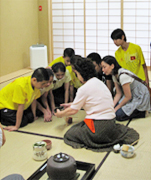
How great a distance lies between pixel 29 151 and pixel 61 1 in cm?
510

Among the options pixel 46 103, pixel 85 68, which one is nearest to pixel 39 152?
pixel 85 68

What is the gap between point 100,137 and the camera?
9.04 feet

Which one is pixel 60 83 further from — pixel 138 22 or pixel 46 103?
pixel 138 22

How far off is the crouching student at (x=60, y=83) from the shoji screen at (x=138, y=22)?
10.3ft

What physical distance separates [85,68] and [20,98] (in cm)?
89

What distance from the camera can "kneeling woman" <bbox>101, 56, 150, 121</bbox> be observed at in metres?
3.40

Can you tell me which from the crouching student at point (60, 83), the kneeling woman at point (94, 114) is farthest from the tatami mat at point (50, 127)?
the crouching student at point (60, 83)

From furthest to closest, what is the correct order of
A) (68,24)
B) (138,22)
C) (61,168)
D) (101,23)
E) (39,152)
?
(68,24)
(101,23)
(138,22)
(39,152)
(61,168)

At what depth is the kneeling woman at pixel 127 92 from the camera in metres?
3.40

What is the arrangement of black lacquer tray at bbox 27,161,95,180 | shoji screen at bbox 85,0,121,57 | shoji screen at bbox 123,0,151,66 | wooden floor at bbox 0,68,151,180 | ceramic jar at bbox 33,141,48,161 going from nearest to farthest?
black lacquer tray at bbox 27,161,95,180
wooden floor at bbox 0,68,151,180
ceramic jar at bbox 33,141,48,161
shoji screen at bbox 123,0,151,66
shoji screen at bbox 85,0,121,57

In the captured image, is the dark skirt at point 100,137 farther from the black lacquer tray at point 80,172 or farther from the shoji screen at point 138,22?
the shoji screen at point 138,22

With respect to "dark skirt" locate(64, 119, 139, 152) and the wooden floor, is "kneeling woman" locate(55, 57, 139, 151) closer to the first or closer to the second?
"dark skirt" locate(64, 119, 139, 152)

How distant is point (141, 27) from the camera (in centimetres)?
647

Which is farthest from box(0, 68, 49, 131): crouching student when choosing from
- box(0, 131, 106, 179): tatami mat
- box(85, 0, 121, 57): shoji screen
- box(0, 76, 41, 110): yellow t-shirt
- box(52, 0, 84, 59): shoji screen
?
box(52, 0, 84, 59): shoji screen
